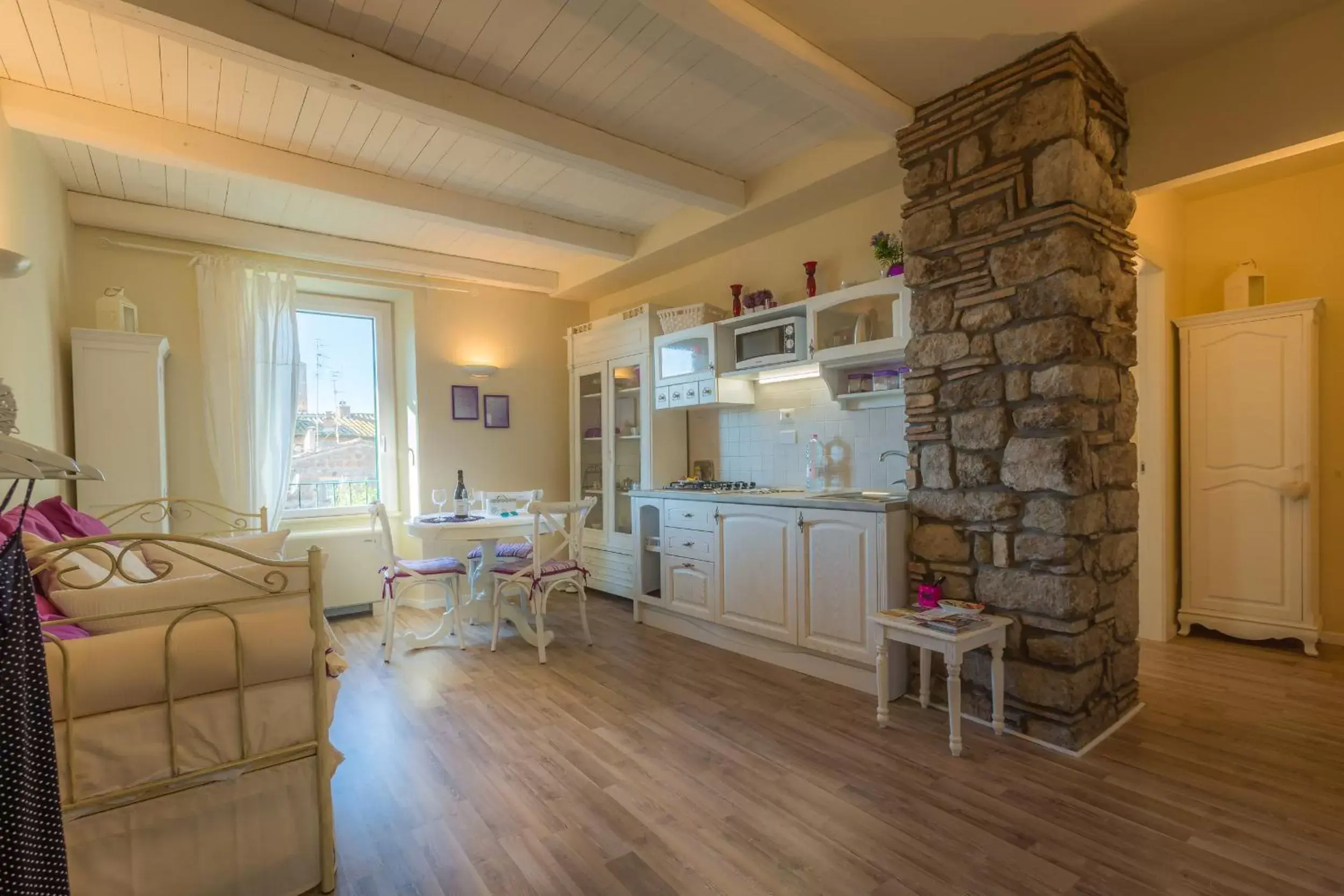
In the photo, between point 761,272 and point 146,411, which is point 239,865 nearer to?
point 146,411

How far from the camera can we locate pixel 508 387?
5.41 metres

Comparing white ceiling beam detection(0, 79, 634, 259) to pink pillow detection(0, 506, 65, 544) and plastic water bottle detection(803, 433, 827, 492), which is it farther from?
plastic water bottle detection(803, 433, 827, 492)

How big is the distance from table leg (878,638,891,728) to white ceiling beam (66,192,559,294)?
13.4ft

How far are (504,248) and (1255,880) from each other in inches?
195

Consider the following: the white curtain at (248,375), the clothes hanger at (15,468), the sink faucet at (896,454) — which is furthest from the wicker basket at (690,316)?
the clothes hanger at (15,468)

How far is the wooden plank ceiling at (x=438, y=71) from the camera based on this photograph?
7.54 ft

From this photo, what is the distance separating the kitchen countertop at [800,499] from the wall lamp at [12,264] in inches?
115

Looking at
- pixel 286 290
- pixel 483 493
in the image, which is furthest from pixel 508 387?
pixel 286 290

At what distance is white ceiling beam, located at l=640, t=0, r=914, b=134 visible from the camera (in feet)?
6.83

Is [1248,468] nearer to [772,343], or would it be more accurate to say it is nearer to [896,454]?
[896,454]

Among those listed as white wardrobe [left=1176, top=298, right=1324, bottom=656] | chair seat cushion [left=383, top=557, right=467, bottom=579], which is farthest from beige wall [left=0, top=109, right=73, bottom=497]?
white wardrobe [left=1176, top=298, right=1324, bottom=656]

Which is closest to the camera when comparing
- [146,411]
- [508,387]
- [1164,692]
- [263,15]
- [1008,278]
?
[263,15]

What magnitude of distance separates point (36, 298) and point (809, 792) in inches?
151

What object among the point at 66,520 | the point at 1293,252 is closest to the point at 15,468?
the point at 66,520
